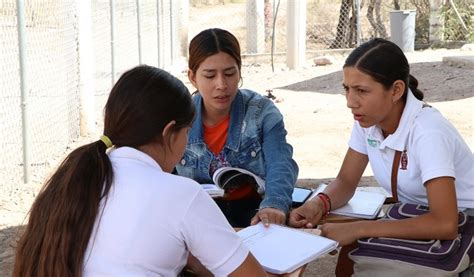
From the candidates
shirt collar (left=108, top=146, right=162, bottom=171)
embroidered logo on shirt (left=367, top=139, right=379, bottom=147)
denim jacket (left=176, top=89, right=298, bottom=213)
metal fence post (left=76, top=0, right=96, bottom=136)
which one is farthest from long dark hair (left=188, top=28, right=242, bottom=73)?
metal fence post (left=76, top=0, right=96, bottom=136)

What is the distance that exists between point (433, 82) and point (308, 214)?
9461 millimetres

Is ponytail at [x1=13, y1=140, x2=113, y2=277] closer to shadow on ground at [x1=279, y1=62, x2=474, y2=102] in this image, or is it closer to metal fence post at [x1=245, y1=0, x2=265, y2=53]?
shadow on ground at [x1=279, y1=62, x2=474, y2=102]

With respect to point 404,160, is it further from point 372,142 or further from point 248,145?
point 248,145

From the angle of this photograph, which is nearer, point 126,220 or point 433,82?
point 126,220

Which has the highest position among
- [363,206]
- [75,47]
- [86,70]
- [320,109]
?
[363,206]

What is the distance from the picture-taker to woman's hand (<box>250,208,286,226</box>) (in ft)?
8.84

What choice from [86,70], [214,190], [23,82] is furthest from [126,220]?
[86,70]

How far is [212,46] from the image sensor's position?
10.3ft

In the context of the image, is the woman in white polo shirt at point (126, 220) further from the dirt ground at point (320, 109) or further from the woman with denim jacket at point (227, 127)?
the dirt ground at point (320, 109)

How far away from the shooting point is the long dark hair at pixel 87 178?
189cm

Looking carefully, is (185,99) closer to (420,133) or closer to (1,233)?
(420,133)

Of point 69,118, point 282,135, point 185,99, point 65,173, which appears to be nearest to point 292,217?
point 282,135

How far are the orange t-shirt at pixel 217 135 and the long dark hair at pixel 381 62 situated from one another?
2.06 ft

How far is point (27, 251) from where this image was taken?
6.38ft
